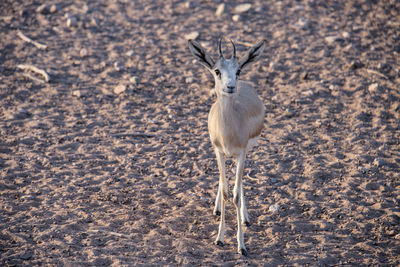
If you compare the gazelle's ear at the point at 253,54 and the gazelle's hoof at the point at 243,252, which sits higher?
the gazelle's ear at the point at 253,54

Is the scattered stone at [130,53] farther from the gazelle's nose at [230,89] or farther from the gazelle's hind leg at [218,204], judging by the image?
the gazelle's nose at [230,89]

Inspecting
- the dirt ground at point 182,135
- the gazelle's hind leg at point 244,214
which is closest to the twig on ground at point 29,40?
the dirt ground at point 182,135

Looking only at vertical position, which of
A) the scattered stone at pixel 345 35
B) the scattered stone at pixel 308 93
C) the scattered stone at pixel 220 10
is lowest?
the scattered stone at pixel 308 93

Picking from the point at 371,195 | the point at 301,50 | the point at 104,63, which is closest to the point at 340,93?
the point at 301,50

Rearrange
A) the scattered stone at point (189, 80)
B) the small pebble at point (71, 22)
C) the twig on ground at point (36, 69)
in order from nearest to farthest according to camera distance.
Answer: the twig on ground at point (36, 69), the scattered stone at point (189, 80), the small pebble at point (71, 22)

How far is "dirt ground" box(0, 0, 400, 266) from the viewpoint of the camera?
5980 millimetres

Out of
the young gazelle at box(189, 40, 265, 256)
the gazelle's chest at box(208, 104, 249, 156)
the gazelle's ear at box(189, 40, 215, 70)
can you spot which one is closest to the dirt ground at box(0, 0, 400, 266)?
the young gazelle at box(189, 40, 265, 256)

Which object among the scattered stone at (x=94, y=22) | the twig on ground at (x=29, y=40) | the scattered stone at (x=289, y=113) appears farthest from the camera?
the scattered stone at (x=94, y=22)

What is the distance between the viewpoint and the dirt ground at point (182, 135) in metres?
5.98

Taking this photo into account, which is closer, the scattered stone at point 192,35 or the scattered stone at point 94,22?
the scattered stone at point 192,35

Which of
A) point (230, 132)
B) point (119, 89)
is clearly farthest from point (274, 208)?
point (119, 89)

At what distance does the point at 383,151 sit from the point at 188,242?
4207 millimetres

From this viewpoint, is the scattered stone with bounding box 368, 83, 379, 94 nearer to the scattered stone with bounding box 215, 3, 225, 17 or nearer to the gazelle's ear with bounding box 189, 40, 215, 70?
the scattered stone with bounding box 215, 3, 225, 17

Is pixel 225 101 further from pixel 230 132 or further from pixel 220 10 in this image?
pixel 220 10
